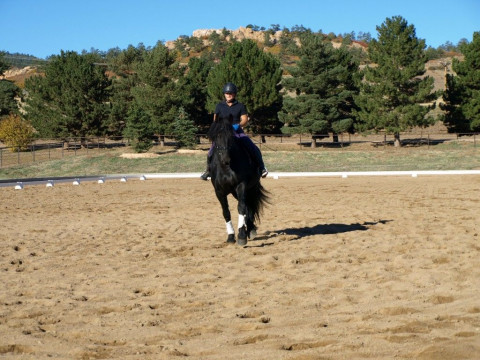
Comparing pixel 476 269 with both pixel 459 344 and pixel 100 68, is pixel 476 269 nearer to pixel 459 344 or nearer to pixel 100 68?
pixel 459 344

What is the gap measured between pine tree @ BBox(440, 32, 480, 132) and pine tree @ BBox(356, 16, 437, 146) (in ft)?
17.4

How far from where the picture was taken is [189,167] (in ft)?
127

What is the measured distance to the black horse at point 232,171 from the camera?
384 inches

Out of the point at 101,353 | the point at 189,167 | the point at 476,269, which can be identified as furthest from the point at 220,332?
the point at 189,167

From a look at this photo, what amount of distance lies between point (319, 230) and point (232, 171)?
255cm

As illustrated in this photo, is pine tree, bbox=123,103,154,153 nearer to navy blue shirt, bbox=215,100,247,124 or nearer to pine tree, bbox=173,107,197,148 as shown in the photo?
pine tree, bbox=173,107,197,148

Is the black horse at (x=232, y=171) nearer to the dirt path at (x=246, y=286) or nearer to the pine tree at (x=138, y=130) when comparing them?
the dirt path at (x=246, y=286)

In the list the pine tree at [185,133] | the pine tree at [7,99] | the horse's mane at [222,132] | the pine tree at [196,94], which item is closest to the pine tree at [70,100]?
the pine tree at [196,94]

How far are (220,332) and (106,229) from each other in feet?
25.7

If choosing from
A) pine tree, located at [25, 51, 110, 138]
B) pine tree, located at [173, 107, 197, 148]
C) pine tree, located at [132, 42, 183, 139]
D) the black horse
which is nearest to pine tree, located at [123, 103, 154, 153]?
pine tree, located at [173, 107, 197, 148]

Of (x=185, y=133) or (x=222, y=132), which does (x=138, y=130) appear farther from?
(x=222, y=132)

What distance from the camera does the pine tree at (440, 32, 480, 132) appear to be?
49.5 metres

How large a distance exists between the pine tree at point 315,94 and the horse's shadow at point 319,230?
36.1 meters

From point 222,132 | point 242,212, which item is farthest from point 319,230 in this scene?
point 222,132
